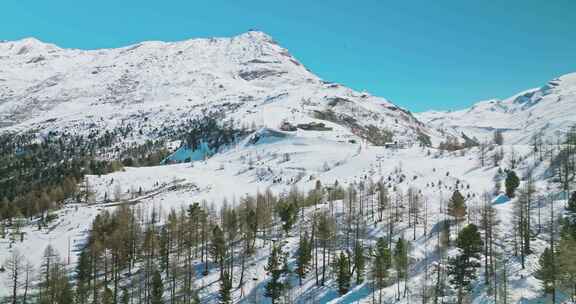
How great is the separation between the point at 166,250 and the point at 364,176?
121 metres

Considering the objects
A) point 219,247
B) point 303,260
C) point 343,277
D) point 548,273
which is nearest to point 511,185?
point 548,273

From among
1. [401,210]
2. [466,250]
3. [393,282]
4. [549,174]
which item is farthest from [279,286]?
[549,174]

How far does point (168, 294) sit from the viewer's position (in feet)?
277

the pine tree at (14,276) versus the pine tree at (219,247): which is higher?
the pine tree at (219,247)

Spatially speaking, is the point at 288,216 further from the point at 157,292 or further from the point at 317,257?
the point at 157,292

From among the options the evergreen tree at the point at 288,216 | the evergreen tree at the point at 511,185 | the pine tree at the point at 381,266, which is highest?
the evergreen tree at the point at 511,185

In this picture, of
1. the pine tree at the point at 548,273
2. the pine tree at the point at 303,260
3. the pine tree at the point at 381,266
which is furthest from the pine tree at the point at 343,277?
the pine tree at the point at 548,273

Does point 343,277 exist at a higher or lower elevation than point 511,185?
lower

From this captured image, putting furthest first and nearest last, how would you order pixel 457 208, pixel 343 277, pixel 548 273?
pixel 457 208 → pixel 343 277 → pixel 548 273

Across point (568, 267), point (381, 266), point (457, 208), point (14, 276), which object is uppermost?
point (457, 208)

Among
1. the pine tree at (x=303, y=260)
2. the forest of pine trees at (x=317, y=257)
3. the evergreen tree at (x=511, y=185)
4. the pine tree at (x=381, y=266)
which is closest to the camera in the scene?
the forest of pine trees at (x=317, y=257)

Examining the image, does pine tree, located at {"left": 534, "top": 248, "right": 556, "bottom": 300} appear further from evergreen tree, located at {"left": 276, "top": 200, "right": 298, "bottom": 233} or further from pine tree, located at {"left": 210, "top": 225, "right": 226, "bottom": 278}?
evergreen tree, located at {"left": 276, "top": 200, "right": 298, "bottom": 233}

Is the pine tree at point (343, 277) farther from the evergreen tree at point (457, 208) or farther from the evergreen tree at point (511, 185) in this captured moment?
the evergreen tree at point (511, 185)

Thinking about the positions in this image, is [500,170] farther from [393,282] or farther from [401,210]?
[393,282]
